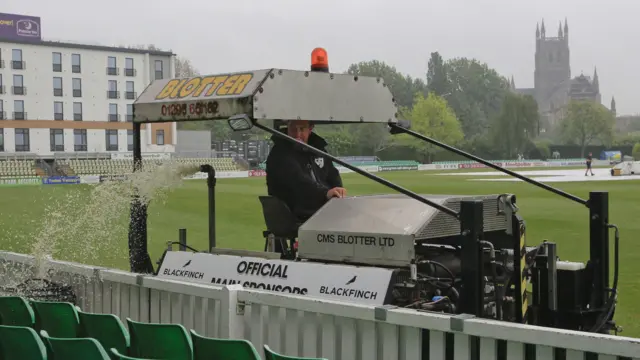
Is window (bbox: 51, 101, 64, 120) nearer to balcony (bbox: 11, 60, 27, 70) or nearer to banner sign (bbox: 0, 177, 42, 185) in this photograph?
balcony (bbox: 11, 60, 27, 70)

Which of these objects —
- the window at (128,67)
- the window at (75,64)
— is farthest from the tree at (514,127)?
the window at (75,64)

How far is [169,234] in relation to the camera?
16.8 m

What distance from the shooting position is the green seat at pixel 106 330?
13.6 ft

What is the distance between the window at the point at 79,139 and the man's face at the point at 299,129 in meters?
66.8

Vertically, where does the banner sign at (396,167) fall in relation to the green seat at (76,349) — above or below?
below

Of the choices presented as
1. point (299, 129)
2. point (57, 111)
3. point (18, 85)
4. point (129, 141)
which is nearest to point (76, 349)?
point (299, 129)

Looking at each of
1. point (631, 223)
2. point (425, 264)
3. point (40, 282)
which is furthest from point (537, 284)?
point (631, 223)

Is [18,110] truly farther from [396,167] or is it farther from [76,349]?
[76,349]

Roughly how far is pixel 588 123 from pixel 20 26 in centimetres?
7730

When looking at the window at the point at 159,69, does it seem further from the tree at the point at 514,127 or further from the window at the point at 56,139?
the tree at the point at 514,127

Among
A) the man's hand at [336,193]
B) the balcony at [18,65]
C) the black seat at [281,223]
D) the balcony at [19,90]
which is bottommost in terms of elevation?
the black seat at [281,223]

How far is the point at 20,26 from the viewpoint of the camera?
71875 millimetres

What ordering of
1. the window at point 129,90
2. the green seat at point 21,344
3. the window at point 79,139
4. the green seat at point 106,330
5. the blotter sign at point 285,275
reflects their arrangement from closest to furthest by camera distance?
the green seat at point 21,344
the green seat at point 106,330
the blotter sign at point 285,275
the window at point 79,139
the window at point 129,90

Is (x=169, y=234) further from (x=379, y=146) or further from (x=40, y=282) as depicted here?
(x=379, y=146)
